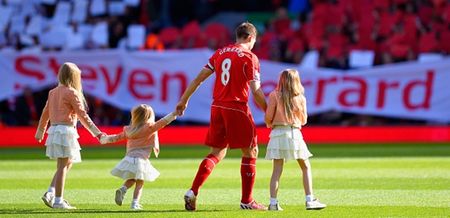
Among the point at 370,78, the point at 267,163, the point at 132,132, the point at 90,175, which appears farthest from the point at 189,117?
the point at 132,132

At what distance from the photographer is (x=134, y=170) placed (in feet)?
42.2

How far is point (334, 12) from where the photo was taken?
27.8 meters

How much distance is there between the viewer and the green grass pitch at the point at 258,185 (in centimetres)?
1263

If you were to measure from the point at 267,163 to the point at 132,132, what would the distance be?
7888mm

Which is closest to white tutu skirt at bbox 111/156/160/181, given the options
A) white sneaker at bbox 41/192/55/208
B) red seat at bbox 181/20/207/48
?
white sneaker at bbox 41/192/55/208

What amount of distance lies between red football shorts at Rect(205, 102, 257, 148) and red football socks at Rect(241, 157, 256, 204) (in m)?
0.19

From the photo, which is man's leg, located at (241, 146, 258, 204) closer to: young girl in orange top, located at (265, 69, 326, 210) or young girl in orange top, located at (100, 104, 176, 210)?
young girl in orange top, located at (265, 69, 326, 210)

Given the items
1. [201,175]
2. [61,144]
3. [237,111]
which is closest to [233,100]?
[237,111]

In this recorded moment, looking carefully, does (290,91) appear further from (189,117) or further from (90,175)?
(189,117)

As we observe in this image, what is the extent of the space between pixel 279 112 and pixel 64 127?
8.23 ft

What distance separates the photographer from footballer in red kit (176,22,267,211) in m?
12.9

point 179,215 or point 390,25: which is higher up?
point 390,25

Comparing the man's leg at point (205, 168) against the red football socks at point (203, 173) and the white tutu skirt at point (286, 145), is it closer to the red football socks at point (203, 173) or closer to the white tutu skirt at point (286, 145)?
the red football socks at point (203, 173)

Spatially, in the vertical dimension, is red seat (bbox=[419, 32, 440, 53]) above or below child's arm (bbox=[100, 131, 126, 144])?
above
